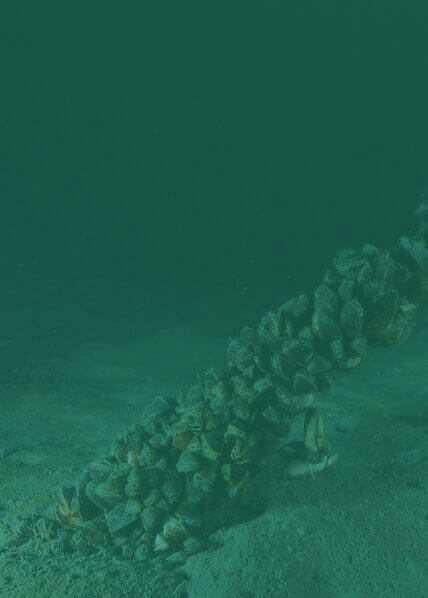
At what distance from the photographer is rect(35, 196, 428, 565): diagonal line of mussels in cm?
370

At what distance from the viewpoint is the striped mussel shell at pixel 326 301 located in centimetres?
376

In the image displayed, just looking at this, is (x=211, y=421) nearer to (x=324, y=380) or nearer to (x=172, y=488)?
(x=172, y=488)

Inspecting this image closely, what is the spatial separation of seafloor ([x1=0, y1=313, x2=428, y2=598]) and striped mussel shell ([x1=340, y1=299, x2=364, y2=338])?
1.34 metres

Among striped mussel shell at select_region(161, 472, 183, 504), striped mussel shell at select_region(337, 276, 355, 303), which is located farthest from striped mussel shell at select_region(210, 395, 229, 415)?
striped mussel shell at select_region(337, 276, 355, 303)

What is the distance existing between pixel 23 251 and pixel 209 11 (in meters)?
20.3

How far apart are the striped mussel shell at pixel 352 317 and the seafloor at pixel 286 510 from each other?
52.7 inches

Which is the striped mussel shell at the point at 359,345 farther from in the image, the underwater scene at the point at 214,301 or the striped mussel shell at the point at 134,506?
the striped mussel shell at the point at 134,506

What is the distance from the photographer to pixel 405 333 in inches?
149

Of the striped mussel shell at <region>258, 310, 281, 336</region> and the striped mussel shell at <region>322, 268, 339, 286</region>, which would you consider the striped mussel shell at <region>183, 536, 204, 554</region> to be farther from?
the striped mussel shell at <region>322, 268, 339, 286</region>

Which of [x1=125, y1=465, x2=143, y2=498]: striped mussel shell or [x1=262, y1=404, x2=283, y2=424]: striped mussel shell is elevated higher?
[x1=125, y1=465, x2=143, y2=498]: striped mussel shell

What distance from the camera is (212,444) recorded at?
3688 millimetres

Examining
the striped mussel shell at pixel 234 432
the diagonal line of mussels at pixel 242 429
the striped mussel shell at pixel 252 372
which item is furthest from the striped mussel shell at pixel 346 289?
the striped mussel shell at pixel 234 432

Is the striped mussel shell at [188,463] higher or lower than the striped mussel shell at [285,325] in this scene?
lower

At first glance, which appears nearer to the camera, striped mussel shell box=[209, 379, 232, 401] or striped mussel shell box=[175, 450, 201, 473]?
striped mussel shell box=[175, 450, 201, 473]
